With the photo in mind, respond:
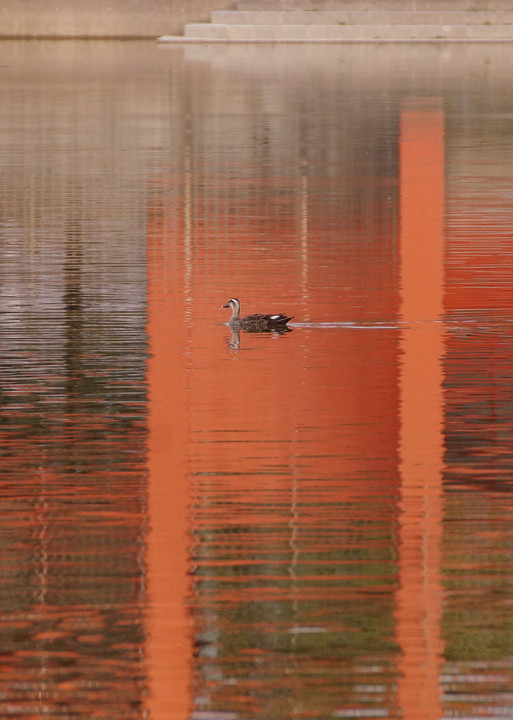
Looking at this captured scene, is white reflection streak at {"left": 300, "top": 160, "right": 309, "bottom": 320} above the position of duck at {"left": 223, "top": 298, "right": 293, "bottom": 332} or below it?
above

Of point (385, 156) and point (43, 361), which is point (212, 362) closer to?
point (43, 361)

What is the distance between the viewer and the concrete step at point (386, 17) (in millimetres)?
72188

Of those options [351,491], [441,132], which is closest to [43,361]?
[351,491]

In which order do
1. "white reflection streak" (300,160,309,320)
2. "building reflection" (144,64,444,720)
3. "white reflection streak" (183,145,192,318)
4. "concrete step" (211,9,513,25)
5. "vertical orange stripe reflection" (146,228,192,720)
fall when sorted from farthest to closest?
"concrete step" (211,9,513,25), "white reflection streak" (183,145,192,318), "white reflection streak" (300,160,309,320), "building reflection" (144,64,444,720), "vertical orange stripe reflection" (146,228,192,720)

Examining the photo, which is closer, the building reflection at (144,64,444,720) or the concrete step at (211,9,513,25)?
the building reflection at (144,64,444,720)

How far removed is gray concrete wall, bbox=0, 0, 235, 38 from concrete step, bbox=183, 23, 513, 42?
557cm

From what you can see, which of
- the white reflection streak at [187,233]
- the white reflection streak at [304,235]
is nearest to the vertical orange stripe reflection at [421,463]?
the white reflection streak at [304,235]

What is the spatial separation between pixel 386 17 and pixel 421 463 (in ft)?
206

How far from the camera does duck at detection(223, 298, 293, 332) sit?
15.0 m

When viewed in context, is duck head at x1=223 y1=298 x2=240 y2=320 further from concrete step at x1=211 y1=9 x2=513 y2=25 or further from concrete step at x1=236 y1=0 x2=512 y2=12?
concrete step at x1=211 y1=9 x2=513 y2=25

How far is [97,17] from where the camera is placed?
80188 millimetres

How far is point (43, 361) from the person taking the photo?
14.0 metres

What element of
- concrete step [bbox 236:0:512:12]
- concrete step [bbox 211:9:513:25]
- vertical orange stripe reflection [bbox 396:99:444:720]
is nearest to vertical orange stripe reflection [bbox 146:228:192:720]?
vertical orange stripe reflection [bbox 396:99:444:720]

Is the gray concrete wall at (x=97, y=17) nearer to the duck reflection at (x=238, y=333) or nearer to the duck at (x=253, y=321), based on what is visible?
the duck reflection at (x=238, y=333)
